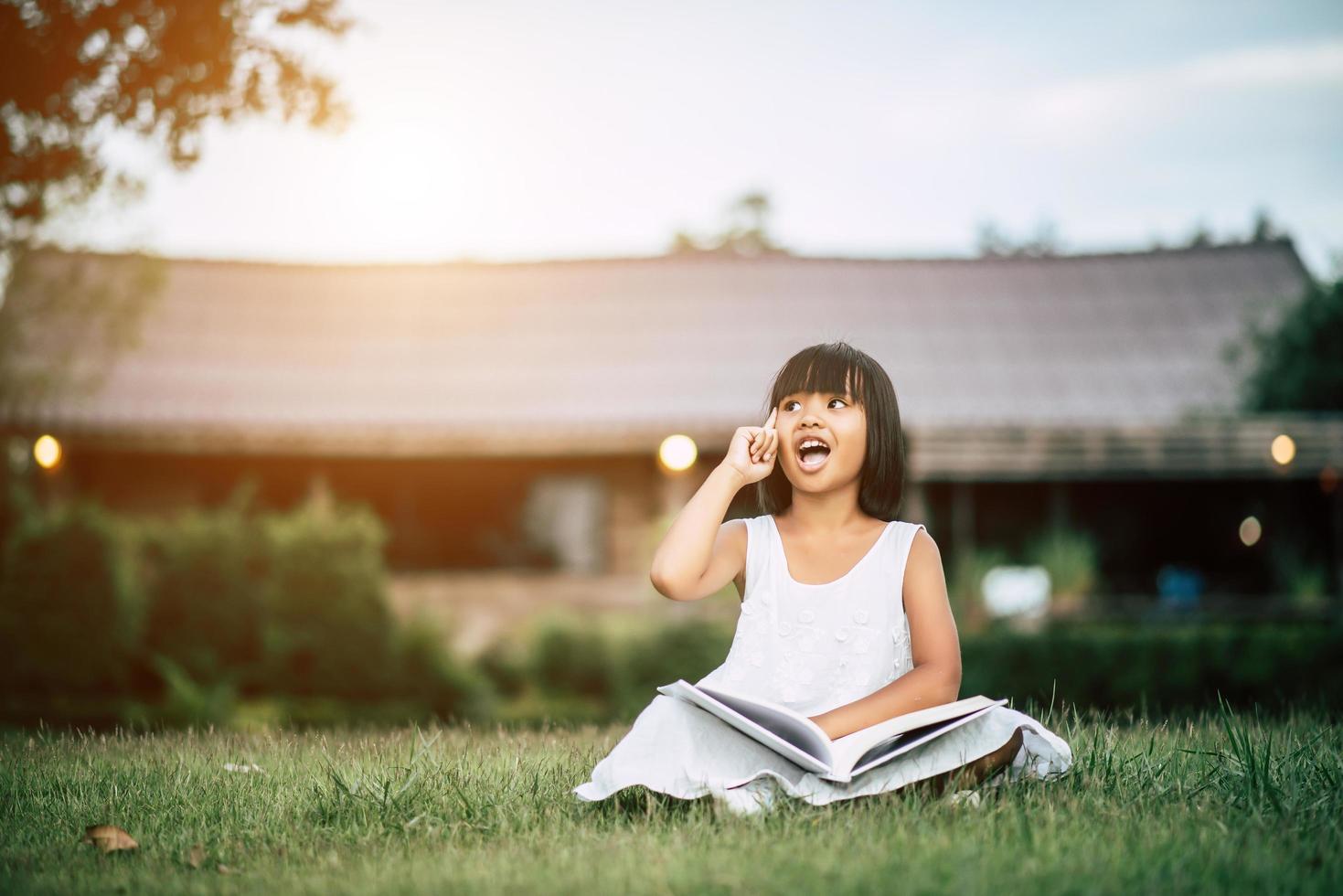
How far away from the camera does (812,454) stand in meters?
3.85

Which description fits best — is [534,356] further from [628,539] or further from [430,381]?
[628,539]

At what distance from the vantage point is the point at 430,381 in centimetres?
2006

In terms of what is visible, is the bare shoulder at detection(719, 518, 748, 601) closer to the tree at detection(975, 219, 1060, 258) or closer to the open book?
the open book

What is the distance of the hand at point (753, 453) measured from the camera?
378 centimetres

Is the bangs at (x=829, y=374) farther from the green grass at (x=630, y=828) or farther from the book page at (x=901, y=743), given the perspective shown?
the green grass at (x=630, y=828)

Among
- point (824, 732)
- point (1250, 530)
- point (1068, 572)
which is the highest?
point (824, 732)

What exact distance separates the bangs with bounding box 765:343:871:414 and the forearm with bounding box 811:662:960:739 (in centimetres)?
86

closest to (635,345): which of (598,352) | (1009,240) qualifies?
(598,352)

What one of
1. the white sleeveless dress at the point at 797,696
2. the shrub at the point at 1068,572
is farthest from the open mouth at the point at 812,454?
the shrub at the point at 1068,572

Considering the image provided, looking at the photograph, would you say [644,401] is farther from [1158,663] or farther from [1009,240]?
[1009,240]

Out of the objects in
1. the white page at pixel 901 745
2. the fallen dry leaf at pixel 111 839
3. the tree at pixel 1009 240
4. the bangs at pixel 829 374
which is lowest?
the fallen dry leaf at pixel 111 839

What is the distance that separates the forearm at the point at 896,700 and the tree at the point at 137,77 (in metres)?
6.39

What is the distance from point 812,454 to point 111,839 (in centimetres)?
217

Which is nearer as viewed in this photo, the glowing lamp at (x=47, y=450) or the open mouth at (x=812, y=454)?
the open mouth at (x=812, y=454)
